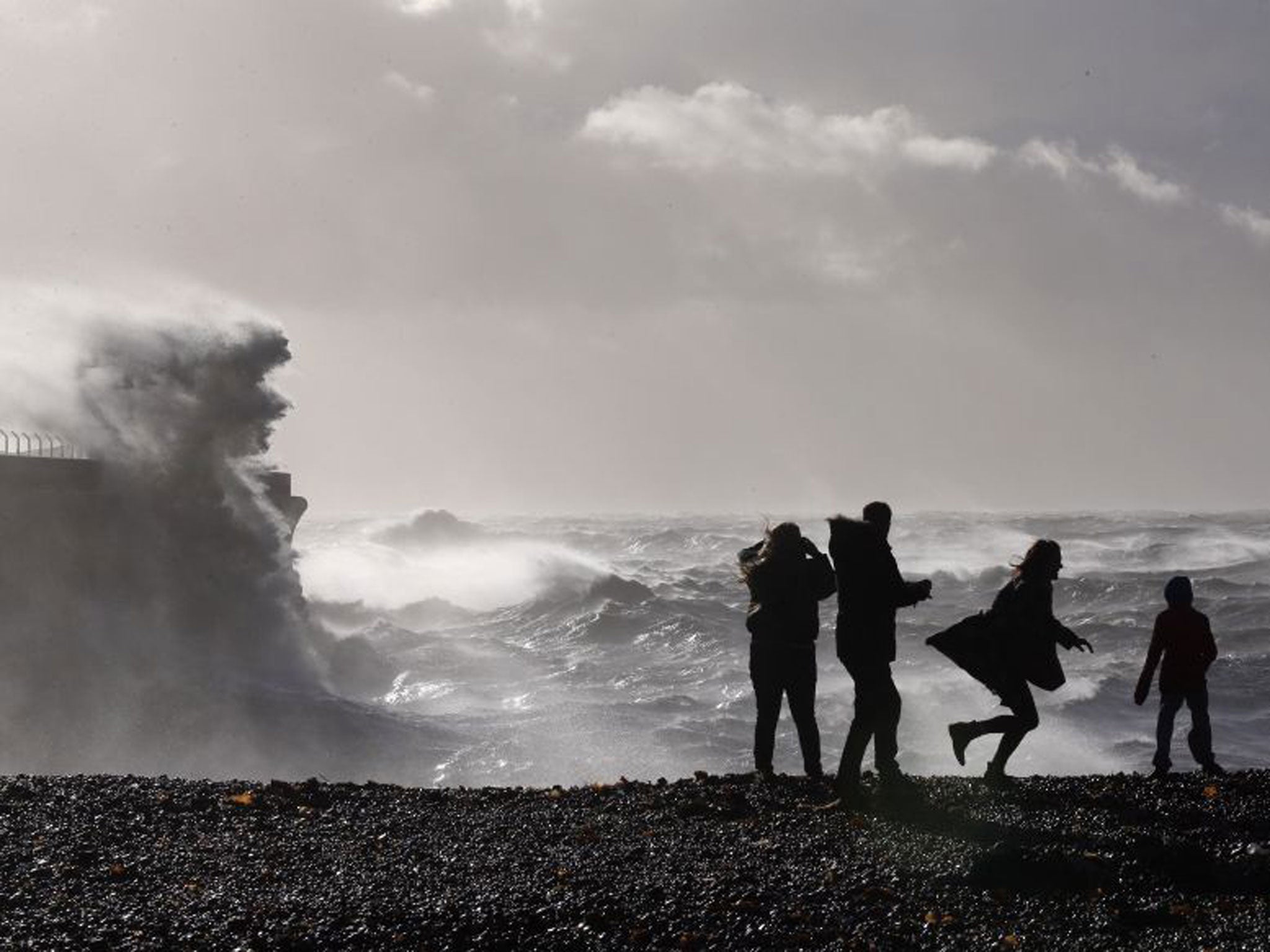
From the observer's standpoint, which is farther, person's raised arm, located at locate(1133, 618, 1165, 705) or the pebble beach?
person's raised arm, located at locate(1133, 618, 1165, 705)

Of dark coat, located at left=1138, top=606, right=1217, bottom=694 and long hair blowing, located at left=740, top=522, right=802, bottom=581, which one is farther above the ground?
long hair blowing, located at left=740, top=522, right=802, bottom=581

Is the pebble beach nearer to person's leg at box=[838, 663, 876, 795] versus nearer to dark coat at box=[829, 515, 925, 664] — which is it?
person's leg at box=[838, 663, 876, 795]

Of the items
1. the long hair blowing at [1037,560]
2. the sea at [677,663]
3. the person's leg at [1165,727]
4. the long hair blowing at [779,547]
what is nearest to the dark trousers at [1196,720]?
the person's leg at [1165,727]

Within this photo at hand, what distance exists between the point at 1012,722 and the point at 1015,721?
0.02 metres

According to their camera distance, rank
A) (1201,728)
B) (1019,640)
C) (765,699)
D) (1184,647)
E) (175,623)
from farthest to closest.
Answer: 1. (175,623)
2. (1201,728)
3. (1184,647)
4. (765,699)
5. (1019,640)

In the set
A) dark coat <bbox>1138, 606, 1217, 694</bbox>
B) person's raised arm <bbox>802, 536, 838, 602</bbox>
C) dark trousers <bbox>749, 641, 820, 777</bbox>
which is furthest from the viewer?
dark coat <bbox>1138, 606, 1217, 694</bbox>

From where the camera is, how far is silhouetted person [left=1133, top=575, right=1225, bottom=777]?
9.54 m

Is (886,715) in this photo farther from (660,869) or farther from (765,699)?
(660,869)

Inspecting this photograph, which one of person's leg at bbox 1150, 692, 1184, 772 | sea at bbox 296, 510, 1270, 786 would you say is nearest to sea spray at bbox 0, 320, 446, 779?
sea at bbox 296, 510, 1270, 786

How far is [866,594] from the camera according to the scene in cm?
802

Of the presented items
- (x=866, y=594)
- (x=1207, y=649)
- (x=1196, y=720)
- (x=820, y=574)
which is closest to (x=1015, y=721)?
(x=866, y=594)

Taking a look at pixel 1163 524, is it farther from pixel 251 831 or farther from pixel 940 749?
pixel 251 831

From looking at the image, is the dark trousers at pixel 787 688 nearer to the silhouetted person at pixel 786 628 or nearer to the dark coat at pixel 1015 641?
the silhouetted person at pixel 786 628

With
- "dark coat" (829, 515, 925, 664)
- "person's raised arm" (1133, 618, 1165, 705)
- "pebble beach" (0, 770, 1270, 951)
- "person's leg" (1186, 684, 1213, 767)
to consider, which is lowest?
"pebble beach" (0, 770, 1270, 951)
